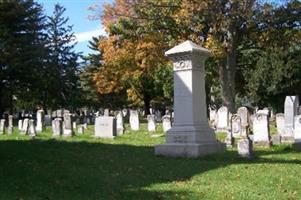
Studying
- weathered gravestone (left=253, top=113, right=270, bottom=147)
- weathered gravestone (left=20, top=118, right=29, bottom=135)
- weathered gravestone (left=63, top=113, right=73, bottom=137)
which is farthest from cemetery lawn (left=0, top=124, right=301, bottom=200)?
weathered gravestone (left=20, top=118, right=29, bottom=135)

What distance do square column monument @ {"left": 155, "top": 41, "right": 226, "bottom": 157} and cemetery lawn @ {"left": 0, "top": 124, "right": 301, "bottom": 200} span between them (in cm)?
62

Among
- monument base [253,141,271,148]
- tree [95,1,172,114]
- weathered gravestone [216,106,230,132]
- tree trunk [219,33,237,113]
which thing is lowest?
monument base [253,141,271,148]

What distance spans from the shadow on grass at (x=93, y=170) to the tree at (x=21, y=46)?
3400 centimetres

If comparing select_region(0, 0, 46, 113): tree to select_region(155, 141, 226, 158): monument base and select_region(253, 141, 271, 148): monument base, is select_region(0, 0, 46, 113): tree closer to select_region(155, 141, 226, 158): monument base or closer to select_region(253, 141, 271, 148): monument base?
select_region(253, 141, 271, 148): monument base

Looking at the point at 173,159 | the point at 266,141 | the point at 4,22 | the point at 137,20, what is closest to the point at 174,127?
the point at 173,159

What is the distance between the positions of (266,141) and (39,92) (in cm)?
4251

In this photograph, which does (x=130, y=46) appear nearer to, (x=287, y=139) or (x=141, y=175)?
(x=287, y=139)

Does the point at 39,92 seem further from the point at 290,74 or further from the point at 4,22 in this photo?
the point at 290,74

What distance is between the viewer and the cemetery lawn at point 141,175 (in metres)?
9.31

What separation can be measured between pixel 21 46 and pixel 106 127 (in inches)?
1164

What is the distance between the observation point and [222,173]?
462 inches

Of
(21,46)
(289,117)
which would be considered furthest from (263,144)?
(21,46)

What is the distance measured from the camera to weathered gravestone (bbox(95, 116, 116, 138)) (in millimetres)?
23750

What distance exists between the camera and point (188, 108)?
1593cm
